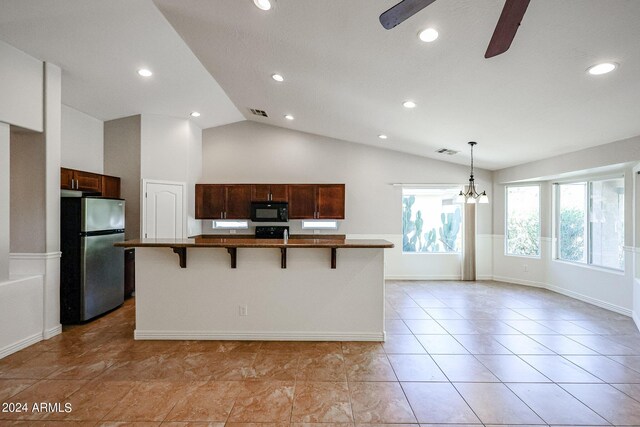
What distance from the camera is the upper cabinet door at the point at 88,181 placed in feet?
13.4

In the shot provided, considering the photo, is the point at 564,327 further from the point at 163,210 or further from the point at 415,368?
the point at 163,210

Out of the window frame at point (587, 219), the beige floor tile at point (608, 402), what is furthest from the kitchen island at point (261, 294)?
the window frame at point (587, 219)

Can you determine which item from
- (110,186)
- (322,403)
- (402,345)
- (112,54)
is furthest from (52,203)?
(402,345)

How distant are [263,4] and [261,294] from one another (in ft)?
8.80

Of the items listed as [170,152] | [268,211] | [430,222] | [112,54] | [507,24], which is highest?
[112,54]

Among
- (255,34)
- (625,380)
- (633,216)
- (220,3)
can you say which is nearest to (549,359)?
(625,380)

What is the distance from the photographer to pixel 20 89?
9.70ft

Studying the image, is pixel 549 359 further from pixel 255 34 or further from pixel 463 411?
pixel 255 34

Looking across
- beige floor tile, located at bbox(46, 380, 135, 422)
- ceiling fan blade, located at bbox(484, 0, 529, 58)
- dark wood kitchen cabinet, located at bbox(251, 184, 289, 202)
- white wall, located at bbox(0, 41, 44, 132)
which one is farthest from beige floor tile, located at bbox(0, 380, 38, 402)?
ceiling fan blade, located at bbox(484, 0, 529, 58)

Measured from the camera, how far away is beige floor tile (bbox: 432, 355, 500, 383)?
2402 mm

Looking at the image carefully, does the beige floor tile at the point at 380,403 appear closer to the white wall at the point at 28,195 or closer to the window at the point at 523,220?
the white wall at the point at 28,195

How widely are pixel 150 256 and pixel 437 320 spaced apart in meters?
3.57

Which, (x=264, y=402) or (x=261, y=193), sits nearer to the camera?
(x=264, y=402)

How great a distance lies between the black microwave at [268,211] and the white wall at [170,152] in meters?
1.23
